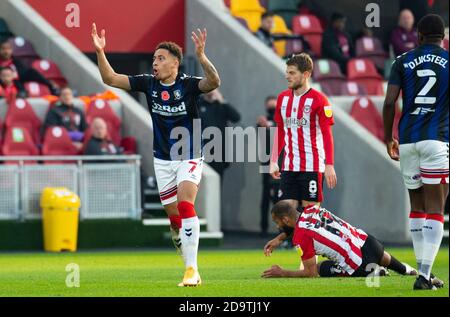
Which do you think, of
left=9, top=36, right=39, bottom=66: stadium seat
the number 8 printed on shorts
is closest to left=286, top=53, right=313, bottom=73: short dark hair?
the number 8 printed on shorts

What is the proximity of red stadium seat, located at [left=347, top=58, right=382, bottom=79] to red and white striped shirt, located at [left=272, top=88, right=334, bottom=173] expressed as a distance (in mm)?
9470

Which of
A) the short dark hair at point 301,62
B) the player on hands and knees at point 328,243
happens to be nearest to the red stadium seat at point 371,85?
the short dark hair at point 301,62

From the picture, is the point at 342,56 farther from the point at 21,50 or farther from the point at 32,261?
the point at 32,261

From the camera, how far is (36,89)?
762 inches

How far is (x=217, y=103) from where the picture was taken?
19031mm

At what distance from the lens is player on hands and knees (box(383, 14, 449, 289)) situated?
374 inches

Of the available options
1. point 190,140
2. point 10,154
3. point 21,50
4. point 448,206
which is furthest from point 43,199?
point 190,140

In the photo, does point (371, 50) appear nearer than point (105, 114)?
No

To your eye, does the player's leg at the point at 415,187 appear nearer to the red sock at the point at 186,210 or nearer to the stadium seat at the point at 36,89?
the red sock at the point at 186,210

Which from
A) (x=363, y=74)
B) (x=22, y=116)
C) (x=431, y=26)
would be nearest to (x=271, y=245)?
(x=431, y=26)

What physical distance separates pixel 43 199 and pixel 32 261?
2.26 m

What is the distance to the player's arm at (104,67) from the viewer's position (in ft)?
33.9

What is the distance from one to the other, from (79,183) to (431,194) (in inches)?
338

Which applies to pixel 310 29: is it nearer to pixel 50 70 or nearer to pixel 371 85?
pixel 371 85
